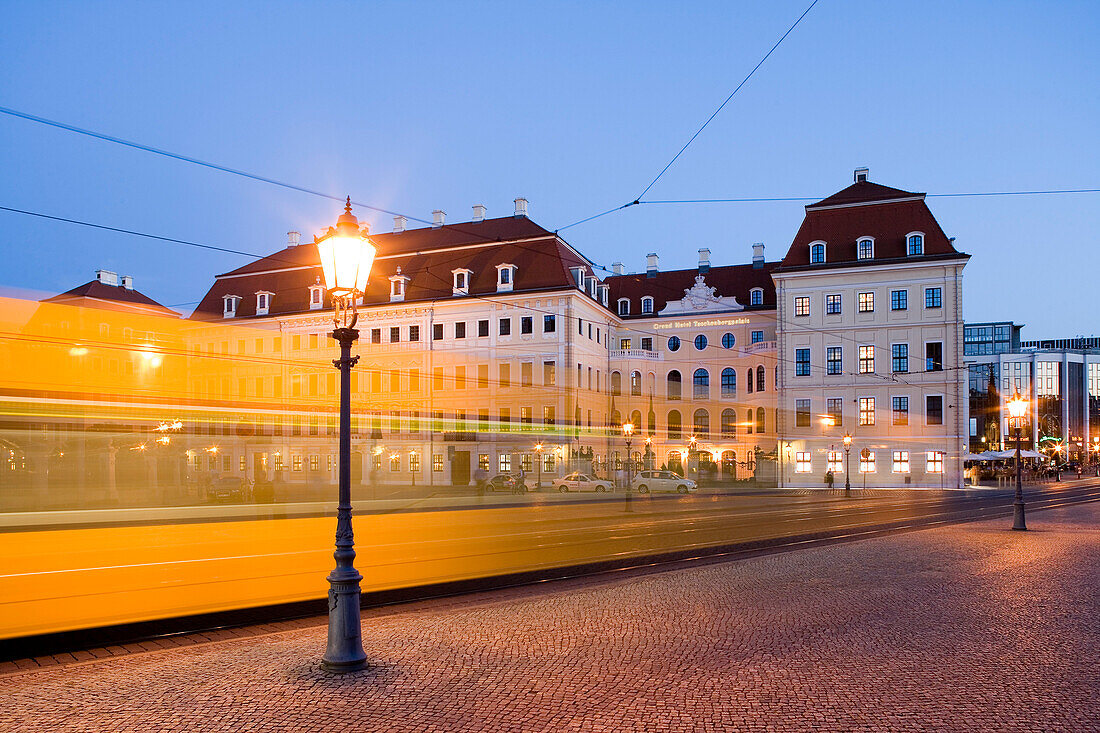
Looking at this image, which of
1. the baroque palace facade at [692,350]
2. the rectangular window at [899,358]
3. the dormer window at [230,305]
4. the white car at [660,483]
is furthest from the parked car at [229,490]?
the dormer window at [230,305]

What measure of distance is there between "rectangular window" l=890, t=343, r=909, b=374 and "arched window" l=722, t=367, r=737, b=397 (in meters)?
13.7

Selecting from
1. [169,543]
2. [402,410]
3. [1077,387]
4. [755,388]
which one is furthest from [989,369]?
[169,543]

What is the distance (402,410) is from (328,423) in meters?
7.29

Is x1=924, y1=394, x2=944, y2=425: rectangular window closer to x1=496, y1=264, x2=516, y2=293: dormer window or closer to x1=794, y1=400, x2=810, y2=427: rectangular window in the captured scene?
x1=794, y1=400, x2=810, y2=427: rectangular window

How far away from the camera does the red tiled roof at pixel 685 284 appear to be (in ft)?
232

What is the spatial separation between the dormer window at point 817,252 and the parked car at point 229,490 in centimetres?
4930

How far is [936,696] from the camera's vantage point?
7062 millimetres

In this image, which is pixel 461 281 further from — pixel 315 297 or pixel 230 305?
pixel 230 305

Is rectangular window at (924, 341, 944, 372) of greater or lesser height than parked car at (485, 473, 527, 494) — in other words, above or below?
above

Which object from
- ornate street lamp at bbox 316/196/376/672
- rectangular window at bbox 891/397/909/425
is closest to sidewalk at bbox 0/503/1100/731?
ornate street lamp at bbox 316/196/376/672

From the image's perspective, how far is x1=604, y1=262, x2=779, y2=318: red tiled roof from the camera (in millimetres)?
70625

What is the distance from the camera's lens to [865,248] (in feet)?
194

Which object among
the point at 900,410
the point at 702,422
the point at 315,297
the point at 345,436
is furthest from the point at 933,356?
the point at 345,436

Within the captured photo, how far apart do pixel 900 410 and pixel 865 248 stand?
38.3ft
